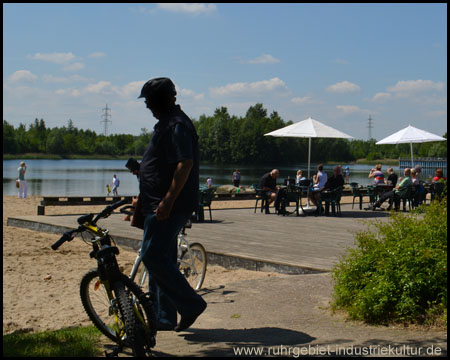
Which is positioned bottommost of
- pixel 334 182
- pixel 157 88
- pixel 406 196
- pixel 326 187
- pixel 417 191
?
pixel 406 196

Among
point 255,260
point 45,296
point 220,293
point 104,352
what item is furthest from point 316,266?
point 104,352

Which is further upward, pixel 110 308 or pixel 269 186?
pixel 269 186

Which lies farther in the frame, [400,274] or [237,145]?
[237,145]

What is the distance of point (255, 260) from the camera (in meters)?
7.91

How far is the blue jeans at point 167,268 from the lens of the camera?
3943mm

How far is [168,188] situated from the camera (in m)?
3.97

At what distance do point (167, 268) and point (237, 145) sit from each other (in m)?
153

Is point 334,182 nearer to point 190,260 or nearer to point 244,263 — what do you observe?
point 244,263

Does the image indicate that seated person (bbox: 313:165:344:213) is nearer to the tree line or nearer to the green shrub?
the green shrub

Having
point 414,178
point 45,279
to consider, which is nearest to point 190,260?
point 45,279

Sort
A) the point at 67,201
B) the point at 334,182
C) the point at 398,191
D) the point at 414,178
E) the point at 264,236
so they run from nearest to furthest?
the point at 264,236
the point at 334,182
the point at 398,191
the point at 67,201
the point at 414,178

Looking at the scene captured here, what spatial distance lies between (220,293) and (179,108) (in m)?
2.53

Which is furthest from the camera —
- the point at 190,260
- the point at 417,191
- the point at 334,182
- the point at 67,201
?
the point at 417,191

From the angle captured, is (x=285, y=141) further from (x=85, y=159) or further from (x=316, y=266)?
(x=316, y=266)
